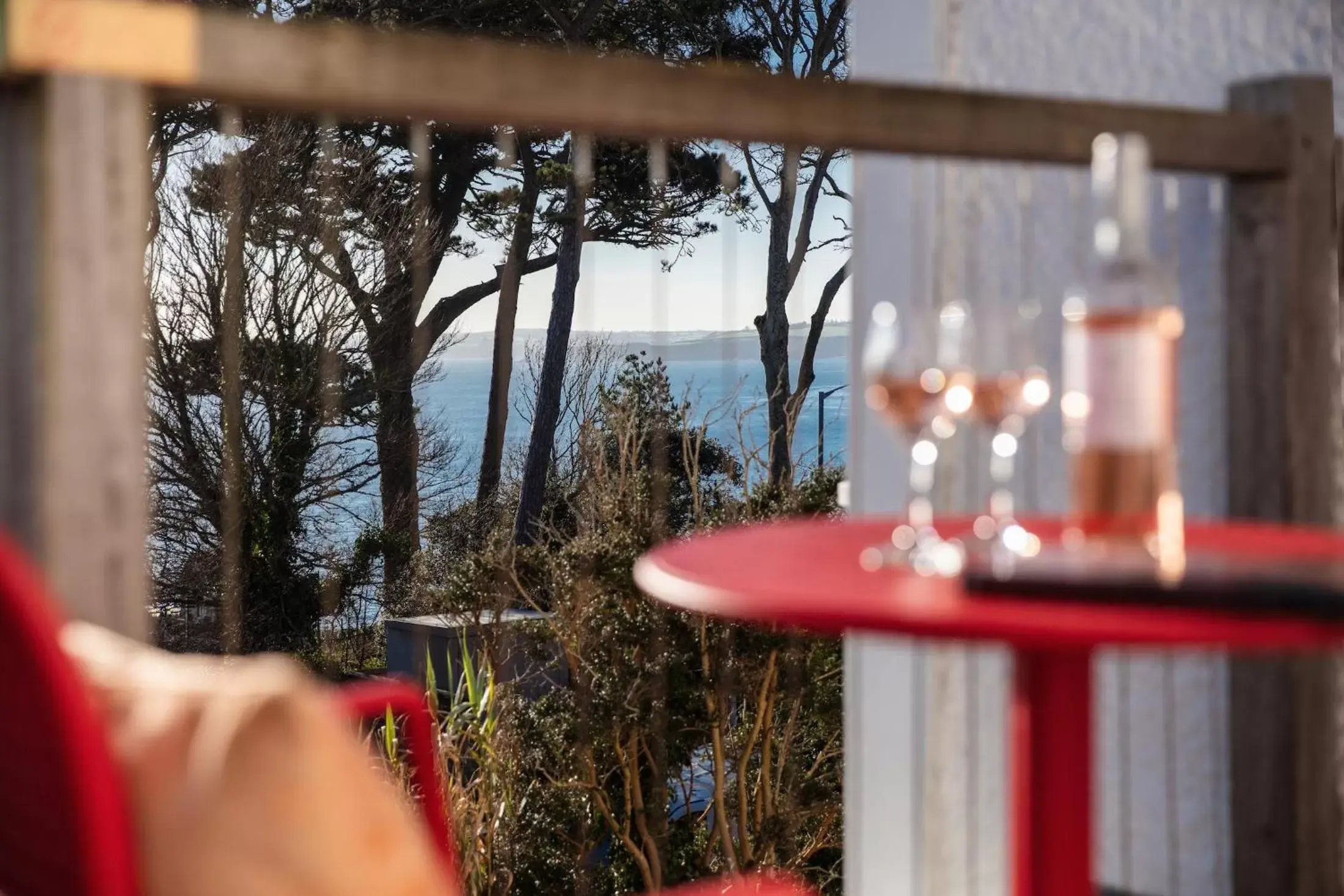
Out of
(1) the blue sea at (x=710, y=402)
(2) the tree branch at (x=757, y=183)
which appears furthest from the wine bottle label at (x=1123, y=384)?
(2) the tree branch at (x=757, y=183)

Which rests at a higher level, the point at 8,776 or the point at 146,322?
the point at 146,322

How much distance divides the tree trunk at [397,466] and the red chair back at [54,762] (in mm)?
6907

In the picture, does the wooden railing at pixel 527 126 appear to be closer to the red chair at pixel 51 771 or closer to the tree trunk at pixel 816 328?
the red chair at pixel 51 771

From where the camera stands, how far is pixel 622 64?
1.45 metres

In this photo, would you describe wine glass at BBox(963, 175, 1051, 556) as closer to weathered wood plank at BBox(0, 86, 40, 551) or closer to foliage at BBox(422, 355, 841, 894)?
weathered wood plank at BBox(0, 86, 40, 551)

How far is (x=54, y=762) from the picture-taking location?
28.5 inches

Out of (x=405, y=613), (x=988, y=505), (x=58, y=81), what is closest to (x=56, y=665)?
(x=58, y=81)

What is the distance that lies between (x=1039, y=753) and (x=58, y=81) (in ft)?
3.12

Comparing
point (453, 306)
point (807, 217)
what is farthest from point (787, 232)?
point (453, 306)

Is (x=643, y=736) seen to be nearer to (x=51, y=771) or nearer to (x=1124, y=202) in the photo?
(x=1124, y=202)

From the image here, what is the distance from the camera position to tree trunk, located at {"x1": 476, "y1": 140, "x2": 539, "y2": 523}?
25.7ft

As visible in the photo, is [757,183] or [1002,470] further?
[757,183]

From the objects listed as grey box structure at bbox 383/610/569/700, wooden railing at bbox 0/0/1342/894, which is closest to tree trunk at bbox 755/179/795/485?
grey box structure at bbox 383/610/569/700

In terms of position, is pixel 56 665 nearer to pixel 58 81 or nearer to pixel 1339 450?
pixel 58 81
